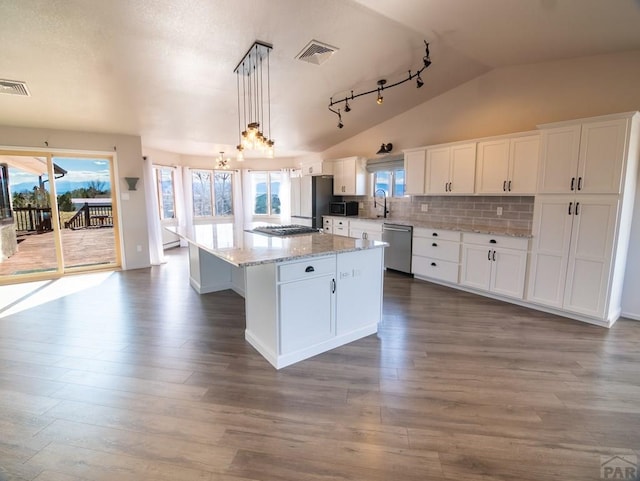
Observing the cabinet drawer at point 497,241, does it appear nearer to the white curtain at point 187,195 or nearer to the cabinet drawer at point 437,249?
the cabinet drawer at point 437,249

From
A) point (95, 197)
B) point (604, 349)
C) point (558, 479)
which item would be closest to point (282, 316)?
point (558, 479)

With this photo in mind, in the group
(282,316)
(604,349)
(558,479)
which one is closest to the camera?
(558,479)

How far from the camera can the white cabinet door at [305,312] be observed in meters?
2.37

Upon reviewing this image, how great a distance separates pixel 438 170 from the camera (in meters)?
4.74

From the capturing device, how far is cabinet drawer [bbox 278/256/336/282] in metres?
2.31

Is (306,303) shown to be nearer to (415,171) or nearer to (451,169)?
(451,169)

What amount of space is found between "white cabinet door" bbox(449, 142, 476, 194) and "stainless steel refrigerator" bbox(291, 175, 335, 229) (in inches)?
113

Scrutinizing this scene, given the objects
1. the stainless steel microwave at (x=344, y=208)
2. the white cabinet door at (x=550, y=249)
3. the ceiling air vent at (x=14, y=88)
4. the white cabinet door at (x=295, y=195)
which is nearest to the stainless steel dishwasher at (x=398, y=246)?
the stainless steel microwave at (x=344, y=208)

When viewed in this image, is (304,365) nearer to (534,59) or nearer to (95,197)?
(534,59)

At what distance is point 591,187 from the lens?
10.1ft

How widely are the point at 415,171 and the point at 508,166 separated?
144 cm

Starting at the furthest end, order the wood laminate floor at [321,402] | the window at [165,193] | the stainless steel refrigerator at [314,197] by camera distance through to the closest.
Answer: the window at [165,193] → the stainless steel refrigerator at [314,197] → the wood laminate floor at [321,402]

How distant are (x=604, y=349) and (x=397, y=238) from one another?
9.60 ft

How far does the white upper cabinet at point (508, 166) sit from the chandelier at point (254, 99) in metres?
2.93
